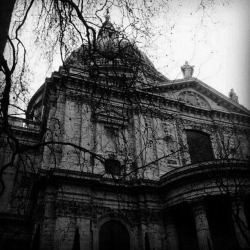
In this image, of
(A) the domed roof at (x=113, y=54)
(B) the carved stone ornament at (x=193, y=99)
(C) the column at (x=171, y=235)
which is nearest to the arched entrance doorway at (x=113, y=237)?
(C) the column at (x=171, y=235)

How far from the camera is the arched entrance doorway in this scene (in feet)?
52.7

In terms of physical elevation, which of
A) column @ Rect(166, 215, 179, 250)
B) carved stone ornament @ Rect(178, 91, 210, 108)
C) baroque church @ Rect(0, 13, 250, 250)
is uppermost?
carved stone ornament @ Rect(178, 91, 210, 108)

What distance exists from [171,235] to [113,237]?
3.08 metres

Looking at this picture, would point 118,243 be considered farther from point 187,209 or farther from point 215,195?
point 215,195

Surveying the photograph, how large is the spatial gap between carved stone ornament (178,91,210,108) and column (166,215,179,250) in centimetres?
1052

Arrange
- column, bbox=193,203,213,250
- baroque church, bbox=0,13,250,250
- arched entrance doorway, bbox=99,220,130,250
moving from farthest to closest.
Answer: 1. arched entrance doorway, bbox=99,220,130,250
2. baroque church, bbox=0,13,250,250
3. column, bbox=193,203,213,250

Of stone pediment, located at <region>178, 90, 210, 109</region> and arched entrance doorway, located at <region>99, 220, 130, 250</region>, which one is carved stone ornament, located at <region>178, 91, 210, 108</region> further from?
arched entrance doorway, located at <region>99, 220, 130, 250</region>

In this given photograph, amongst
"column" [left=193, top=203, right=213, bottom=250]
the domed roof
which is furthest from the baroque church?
the domed roof

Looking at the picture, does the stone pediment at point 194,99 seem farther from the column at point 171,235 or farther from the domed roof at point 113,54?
the domed roof at point 113,54

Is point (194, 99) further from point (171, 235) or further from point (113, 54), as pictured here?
point (113, 54)

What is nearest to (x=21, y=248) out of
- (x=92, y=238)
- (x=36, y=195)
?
(x=36, y=195)

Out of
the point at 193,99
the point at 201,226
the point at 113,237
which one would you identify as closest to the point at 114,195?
the point at 113,237

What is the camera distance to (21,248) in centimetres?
1667

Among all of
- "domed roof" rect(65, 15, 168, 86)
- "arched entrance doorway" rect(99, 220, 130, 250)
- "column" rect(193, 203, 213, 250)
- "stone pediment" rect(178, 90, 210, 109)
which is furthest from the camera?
"stone pediment" rect(178, 90, 210, 109)
